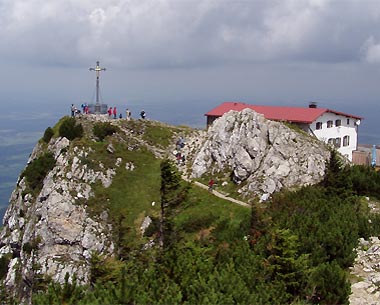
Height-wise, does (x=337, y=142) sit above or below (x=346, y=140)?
below

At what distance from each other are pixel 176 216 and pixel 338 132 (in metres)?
26.7

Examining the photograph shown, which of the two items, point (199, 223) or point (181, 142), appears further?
point (181, 142)

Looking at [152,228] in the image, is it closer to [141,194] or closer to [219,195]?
[141,194]

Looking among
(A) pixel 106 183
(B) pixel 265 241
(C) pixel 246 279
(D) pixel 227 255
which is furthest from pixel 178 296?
(A) pixel 106 183

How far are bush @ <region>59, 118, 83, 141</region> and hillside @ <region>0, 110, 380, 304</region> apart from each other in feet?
0.40

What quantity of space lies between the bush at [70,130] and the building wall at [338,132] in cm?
2727

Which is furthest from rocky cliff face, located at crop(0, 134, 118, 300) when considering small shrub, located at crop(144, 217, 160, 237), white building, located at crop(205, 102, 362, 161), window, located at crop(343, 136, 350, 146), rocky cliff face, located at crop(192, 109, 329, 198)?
window, located at crop(343, 136, 350, 146)

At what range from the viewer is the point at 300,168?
45781 millimetres

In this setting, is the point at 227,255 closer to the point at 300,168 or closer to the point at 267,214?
the point at 267,214

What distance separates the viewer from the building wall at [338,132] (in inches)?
2227

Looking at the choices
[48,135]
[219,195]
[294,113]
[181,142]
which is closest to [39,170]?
[48,135]

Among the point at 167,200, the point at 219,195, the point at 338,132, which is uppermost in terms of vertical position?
the point at 338,132

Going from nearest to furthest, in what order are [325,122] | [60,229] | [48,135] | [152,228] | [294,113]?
[152,228], [60,229], [325,122], [294,113], [48,135]

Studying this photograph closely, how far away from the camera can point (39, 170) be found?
5297 centimetres
